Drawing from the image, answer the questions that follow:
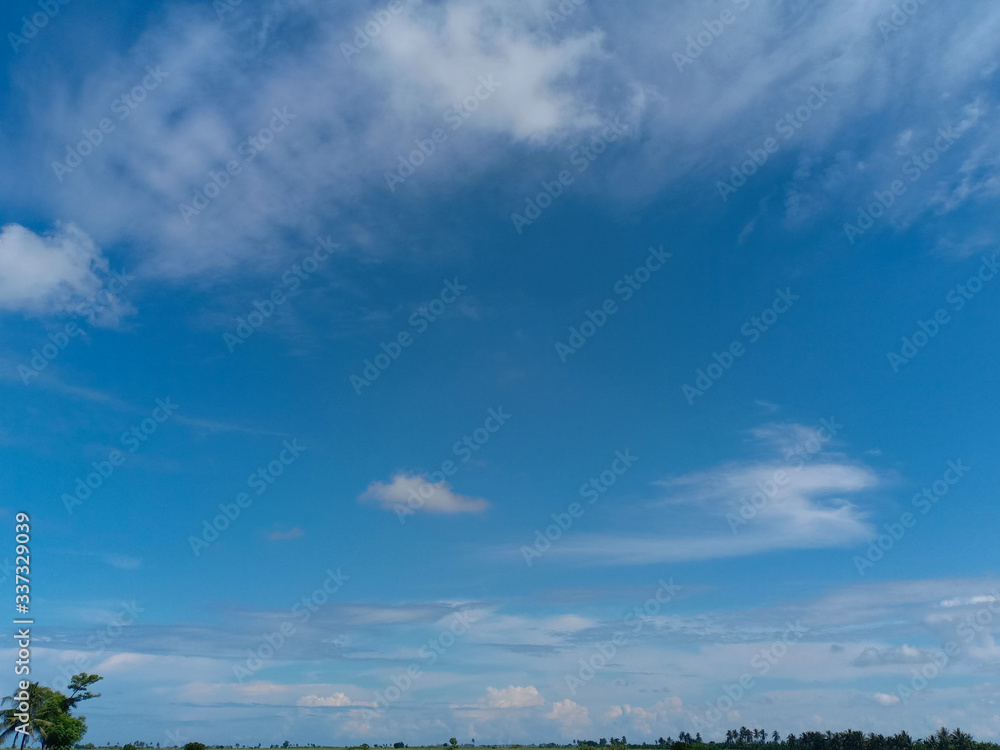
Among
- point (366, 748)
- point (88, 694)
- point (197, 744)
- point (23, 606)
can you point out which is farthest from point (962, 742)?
point (23, 606)

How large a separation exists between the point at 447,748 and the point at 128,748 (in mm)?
98559

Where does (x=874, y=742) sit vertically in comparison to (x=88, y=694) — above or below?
below

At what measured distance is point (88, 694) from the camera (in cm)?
8338

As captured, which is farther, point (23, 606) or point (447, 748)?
point (447, 748)

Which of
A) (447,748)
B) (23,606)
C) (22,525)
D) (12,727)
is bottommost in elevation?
(447,748)

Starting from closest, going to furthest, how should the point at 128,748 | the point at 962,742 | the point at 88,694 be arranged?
the point at 88,694 → the point at 128,748 → the point at 962,742

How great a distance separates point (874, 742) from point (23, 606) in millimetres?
209739

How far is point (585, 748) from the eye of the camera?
388 feet

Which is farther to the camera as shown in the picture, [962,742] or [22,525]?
[962,742]

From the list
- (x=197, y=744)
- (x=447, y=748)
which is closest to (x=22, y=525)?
(x=197, y=744)

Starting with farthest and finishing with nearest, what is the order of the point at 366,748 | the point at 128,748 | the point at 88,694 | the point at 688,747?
the point at 366,748 → the point at 128,748 → the point at 688,747 → the point at 88,694

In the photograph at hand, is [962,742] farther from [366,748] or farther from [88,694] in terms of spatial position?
[88,694]

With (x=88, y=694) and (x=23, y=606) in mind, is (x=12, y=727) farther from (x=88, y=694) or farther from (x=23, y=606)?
(x=23, y=606)

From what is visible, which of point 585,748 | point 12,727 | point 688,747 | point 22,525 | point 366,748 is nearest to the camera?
point 22,525
